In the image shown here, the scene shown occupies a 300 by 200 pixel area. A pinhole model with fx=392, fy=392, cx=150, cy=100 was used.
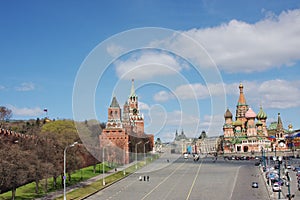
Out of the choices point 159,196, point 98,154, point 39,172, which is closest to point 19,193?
point 39,172

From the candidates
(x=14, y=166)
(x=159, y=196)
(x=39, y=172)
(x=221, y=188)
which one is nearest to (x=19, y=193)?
(x=39, y=172)

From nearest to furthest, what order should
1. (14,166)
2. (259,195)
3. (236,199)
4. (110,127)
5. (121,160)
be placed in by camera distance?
1. (14,166)
2. (236,199)
3. (259,195)
4. (121,160)
5. (110,127)

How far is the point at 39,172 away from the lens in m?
49.5

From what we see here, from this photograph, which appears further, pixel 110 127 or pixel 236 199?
pixel 110 127

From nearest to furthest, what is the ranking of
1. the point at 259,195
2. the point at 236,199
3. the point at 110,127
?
the point at 236,199
the point at 259,195
the point at 110,127

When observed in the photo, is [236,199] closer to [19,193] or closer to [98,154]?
[19,193]

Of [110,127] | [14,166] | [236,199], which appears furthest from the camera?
[110,127]

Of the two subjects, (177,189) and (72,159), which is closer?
(177,189)

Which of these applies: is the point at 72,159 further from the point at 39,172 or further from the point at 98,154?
the point at 98,154

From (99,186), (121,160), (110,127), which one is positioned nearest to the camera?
(99,186)

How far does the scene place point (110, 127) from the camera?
432 feet

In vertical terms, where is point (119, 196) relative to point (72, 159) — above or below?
below

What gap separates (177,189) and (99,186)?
13.7 m

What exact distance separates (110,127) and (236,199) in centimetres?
8931
